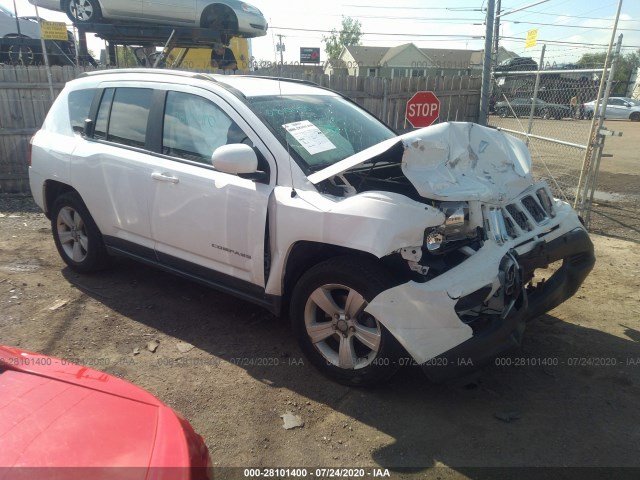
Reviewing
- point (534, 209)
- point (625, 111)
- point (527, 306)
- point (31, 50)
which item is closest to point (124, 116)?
point (534, 209)

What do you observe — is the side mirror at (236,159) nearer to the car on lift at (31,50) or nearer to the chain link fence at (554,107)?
the chain link fence at (554,107)

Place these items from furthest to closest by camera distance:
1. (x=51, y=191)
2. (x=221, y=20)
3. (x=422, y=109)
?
(x=221, y=20)
(x=422, y=109)
(x=51, y=191)

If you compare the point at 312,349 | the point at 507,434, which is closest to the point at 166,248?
the point at 312,349

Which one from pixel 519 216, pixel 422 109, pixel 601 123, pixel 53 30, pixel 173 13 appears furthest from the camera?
pixel 173 13

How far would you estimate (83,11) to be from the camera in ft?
30.5

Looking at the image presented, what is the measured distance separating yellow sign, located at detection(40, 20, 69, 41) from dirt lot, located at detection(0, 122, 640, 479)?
16.2 ft

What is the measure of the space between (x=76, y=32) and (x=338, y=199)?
29.2 ft

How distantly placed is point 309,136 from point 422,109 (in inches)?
146

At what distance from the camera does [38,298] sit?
4445mm

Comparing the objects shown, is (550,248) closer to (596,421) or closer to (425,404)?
(596,421)

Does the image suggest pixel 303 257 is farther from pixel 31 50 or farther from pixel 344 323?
pixel 31 50

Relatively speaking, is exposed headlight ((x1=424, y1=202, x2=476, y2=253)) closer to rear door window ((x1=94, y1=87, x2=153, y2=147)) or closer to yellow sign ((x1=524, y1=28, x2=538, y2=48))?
rear door window ((x1=94, y1=87, x2=153, y2=147))

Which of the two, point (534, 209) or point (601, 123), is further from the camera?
point (601, 123)

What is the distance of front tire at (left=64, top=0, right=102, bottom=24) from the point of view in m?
9.20
